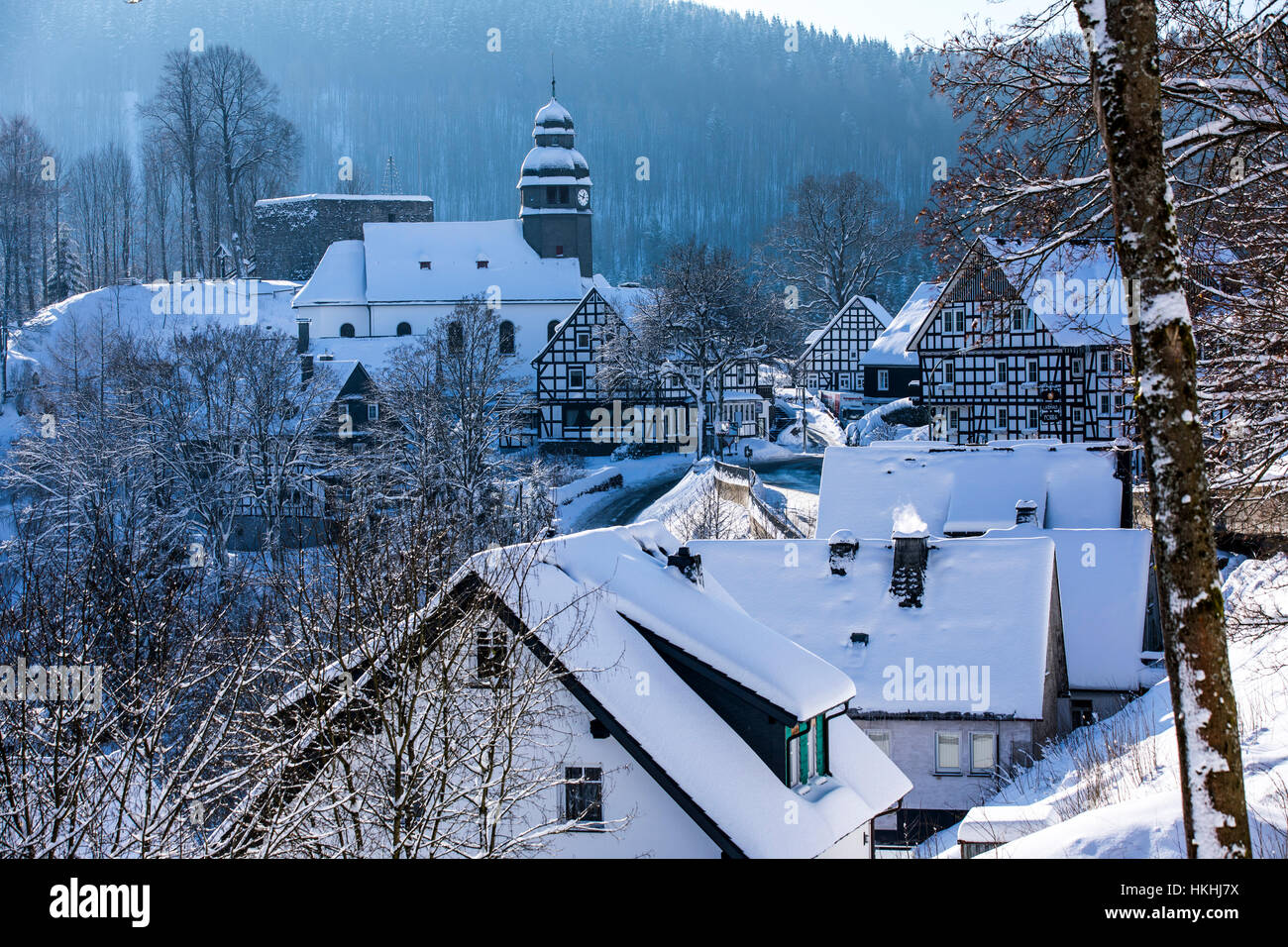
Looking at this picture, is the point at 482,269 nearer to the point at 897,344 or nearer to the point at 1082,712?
the point at 897,344

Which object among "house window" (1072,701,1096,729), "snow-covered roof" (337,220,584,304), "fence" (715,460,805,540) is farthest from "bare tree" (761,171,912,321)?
"house window" (1072,701,1096,729)

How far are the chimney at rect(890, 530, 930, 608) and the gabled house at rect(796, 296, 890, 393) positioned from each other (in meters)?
42.0

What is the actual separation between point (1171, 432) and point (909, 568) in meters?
16.7

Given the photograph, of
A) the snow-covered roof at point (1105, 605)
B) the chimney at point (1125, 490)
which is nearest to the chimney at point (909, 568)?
the snow-covered roof at point (1105, 605)

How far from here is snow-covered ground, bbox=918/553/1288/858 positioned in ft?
23.3

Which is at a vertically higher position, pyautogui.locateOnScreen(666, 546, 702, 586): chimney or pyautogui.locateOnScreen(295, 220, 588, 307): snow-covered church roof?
pyautogui.locateOnScreen(295, 220, 588, 307): snow-covered church roof

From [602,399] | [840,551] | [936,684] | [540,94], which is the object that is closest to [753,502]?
[840,551]

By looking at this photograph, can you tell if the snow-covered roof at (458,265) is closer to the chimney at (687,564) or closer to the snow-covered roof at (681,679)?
the chimney at (687,564)

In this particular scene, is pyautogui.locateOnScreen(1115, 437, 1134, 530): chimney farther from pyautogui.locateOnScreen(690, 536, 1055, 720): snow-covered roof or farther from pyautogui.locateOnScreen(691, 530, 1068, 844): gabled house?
pyautogui.locateOnScreen(690, 536, 1055, 720): snow-covered roof

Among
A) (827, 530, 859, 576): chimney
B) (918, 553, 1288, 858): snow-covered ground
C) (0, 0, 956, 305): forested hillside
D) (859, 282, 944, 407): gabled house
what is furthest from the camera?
(0, 0, 956, 305): forested hillside

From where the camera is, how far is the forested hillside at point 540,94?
129 metres

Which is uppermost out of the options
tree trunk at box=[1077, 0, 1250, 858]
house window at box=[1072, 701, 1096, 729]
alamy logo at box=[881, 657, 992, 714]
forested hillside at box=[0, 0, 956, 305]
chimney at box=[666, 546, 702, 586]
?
forested hillside at box=[0, 0, 956, 305]
